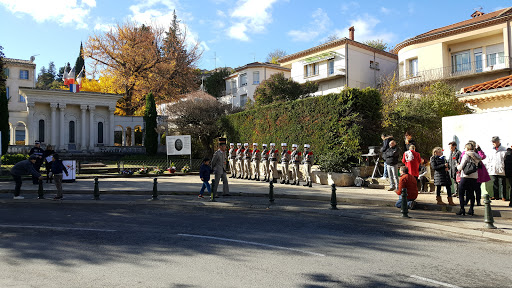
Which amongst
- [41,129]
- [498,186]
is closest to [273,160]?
[498,186]

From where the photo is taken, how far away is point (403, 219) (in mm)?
9438

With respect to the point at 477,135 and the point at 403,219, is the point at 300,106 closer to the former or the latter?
the point at 477,135

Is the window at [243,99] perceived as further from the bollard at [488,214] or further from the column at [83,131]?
the bollard at [488,214]

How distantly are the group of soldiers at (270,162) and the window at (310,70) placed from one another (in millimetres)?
26235

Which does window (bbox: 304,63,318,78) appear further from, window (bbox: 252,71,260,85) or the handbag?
the handbag

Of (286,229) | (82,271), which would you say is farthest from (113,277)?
(286,229)

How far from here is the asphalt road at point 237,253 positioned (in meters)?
4.94

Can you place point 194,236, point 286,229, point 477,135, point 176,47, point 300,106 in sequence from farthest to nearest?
point 176,47
point 300,106
point 477,135
point 286,229
point 194,236

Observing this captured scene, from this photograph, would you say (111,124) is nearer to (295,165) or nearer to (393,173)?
(295,165)

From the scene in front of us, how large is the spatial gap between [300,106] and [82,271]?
17686mm

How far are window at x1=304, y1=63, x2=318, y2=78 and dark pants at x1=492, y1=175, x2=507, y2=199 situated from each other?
1380 inches

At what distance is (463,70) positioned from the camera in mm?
34594

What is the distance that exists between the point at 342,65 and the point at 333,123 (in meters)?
24.9

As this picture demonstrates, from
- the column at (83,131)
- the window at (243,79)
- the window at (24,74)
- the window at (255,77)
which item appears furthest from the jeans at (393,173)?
the window at (24,74)
